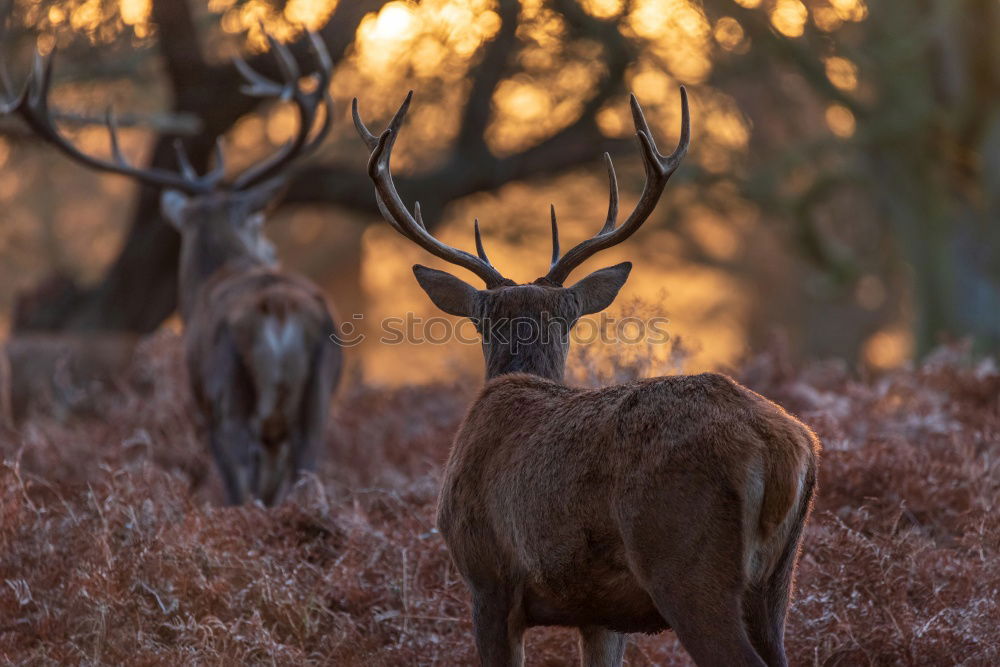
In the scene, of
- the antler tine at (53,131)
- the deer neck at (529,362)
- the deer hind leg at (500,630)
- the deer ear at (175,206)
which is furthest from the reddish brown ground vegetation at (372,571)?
the antler tine at (53,131)

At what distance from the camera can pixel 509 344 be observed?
4.66 meters

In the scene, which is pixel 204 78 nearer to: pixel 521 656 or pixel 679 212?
pixel 679 212

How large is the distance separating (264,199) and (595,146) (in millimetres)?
5234

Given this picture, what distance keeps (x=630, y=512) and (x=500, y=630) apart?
749 mm

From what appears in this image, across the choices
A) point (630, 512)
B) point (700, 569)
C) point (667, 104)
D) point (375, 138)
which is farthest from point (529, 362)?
point (667, 104)

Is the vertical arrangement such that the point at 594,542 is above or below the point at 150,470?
above

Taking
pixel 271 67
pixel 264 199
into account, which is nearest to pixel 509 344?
pixel 264 199

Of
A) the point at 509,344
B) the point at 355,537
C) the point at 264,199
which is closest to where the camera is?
the point at 509,344

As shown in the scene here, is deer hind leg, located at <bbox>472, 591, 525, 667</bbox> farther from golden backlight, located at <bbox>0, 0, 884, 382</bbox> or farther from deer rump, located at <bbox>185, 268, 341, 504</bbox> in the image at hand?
deer rump, located at <bbox>185, 268, 341, 504</bbox>

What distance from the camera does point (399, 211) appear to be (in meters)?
5.08

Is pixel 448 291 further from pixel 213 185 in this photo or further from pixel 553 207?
pixel 213 185

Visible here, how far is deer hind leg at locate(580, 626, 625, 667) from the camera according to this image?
13.5ft

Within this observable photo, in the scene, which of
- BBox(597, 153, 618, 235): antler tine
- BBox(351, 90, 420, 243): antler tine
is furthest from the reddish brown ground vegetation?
BBox(597, 153, 618, 235): antler tine

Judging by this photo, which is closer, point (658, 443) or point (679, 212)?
point (658, 443)
